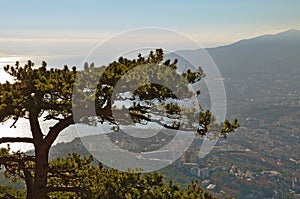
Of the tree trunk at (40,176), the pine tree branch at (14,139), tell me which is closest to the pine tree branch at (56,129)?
the tree trunk at (40,176)

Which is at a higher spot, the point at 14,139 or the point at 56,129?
the point at 56,129

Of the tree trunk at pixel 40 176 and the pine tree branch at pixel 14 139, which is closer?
the pine tree branch at pixel 14 139

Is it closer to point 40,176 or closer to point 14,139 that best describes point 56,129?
point 14,139

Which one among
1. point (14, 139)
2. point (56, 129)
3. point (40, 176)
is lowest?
point (40, 176)

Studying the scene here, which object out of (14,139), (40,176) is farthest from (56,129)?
(40,176)

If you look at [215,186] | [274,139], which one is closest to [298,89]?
[274,139]

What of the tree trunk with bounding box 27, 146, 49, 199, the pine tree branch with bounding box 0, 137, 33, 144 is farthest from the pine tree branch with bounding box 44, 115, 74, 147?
the pine tree branch with bounding box 0, 137, 33, 144

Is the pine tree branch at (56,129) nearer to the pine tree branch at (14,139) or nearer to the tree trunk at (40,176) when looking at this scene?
the tree trunk at (40,176)

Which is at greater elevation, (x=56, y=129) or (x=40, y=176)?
(x=56, y=129)

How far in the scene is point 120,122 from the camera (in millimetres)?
7328

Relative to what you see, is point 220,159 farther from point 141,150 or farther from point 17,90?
point 17,90

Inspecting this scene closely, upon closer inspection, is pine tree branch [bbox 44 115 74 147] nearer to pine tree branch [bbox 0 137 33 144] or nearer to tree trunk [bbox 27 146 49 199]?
tree trunk [bbox 27 146 49 199]

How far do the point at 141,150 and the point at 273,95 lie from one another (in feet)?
333

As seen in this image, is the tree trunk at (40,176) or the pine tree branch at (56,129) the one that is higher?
the pine tree branch at (56,129)
